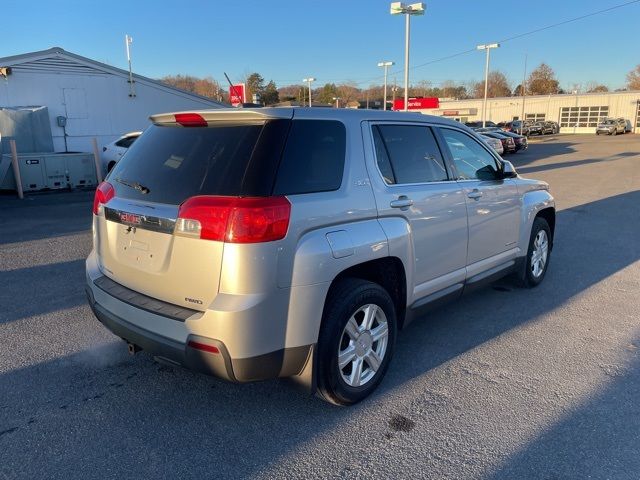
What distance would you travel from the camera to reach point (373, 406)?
321cm

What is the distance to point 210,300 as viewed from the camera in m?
2.61

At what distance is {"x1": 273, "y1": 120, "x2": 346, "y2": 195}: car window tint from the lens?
274 centimetres

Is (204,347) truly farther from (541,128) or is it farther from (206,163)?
(541,128)

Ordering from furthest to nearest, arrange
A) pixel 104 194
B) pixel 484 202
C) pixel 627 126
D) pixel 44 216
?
1. pixel 627 126
2. pixel 44 216
3. pixel 484 202
4. pixel 104 194

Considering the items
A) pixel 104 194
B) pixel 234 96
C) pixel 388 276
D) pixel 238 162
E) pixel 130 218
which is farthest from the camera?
pixel 234 96

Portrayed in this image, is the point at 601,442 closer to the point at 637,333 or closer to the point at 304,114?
the point at 637,333

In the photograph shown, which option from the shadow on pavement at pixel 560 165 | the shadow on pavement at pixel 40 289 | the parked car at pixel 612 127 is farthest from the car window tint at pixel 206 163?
the parked car at pixel 612 127

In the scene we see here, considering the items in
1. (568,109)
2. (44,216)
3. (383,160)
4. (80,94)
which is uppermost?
(568,109)

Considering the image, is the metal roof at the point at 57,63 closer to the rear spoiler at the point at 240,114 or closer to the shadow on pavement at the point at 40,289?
the shadow on pavement at the point at 40,289

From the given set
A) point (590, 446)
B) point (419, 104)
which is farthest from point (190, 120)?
point (419, 104)

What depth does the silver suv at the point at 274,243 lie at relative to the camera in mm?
2580

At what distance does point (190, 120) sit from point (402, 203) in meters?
1.50

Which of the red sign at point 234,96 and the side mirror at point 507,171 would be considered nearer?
the red sign at point 234,96

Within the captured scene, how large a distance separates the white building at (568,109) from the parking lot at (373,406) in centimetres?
5642
